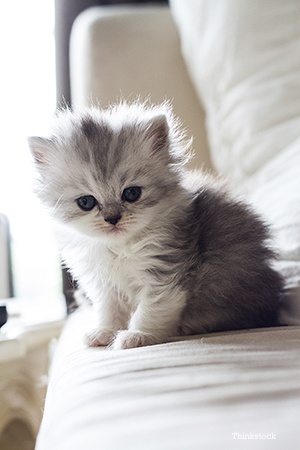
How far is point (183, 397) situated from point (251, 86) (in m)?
1.21

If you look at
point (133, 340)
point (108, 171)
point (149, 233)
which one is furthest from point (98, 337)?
point (108, 171)

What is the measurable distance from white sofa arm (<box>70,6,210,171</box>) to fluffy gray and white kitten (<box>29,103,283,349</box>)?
686 mm

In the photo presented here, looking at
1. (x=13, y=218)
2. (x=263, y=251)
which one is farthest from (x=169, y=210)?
(x=13, y=218)

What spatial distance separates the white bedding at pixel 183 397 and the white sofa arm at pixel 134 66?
1.16m

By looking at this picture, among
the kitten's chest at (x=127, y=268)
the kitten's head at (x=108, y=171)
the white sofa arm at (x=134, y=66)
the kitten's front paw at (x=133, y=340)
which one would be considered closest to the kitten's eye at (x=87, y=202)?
the kitten's head at (x=108, y=171)

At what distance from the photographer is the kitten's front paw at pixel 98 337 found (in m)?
0.96

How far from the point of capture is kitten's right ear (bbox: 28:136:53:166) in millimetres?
1010

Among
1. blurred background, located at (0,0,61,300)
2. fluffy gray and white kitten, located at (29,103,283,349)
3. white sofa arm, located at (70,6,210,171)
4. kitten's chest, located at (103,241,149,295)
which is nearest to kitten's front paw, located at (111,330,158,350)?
fluffy gray and white kitten, located at (29,103,283,349)

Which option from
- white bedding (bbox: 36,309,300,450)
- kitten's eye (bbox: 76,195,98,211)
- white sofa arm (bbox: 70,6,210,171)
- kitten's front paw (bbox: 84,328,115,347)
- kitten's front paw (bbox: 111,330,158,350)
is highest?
white sofa arm (bbox: 70,6,210,171)

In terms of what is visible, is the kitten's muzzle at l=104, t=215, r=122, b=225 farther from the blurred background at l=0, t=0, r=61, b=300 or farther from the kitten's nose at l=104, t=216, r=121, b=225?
the blurred background at l=0, t=0, r=61, b=300

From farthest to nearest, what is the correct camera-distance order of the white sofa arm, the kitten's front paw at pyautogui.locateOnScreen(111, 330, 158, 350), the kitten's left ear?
the white sofa arm, the kitten's left ear, the kitten's front paw at pyautogui.locateOnScreen(111, 330, 158, 350)

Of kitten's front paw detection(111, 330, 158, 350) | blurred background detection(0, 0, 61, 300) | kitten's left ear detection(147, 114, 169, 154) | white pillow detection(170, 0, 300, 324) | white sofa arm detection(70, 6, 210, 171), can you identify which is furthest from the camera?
blurred background detection(0, 0, 61, 300)

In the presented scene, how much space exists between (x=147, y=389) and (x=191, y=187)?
25.1 inches

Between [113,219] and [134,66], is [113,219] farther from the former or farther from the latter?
[134,66]
